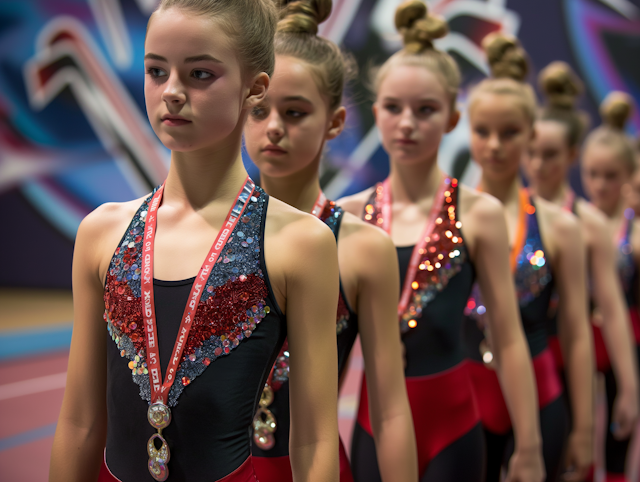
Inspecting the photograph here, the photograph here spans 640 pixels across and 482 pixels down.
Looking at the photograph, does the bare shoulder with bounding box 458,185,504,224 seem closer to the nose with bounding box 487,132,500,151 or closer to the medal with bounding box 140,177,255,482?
the nose with bounding box 487,132,500,151

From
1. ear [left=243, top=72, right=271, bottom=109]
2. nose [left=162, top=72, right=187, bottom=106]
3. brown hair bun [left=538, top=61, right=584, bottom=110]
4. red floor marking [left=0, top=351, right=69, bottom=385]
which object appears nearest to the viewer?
nose [left=162, top=72, right=187, bottom=106]

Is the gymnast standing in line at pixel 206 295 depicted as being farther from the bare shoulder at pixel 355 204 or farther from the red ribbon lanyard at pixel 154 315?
the bare shoulder at pixel 355 204

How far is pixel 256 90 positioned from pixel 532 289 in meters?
1.73

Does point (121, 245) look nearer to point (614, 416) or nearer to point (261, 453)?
point (261, 453)

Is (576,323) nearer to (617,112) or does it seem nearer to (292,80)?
(292,80)

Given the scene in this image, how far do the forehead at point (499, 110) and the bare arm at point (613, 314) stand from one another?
2.75 ft

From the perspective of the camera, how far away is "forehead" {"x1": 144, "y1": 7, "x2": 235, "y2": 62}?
117 cm

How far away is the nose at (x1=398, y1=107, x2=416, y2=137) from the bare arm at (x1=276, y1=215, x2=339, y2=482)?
896 mm

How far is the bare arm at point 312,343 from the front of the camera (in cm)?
124

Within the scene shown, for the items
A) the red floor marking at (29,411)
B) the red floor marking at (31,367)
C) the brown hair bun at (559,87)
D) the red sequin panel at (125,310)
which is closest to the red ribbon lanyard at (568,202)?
the brown hair bun at (559,87)

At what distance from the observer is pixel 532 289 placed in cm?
268

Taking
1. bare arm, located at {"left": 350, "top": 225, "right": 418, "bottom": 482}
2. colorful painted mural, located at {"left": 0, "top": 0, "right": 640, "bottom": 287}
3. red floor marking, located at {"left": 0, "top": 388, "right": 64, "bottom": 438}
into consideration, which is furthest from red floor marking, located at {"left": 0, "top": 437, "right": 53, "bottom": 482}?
colorful painted mural, located at {"left": 0, "top": 0, "right": 640, "bottom": 287}

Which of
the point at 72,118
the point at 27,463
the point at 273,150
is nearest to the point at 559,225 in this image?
the point at 273,150

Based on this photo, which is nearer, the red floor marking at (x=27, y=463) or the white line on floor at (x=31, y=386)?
the red floor marking at (x=27, y=463)
